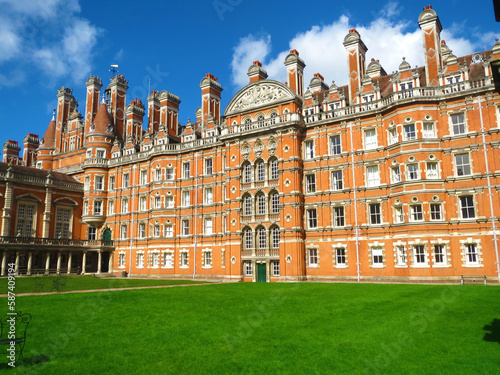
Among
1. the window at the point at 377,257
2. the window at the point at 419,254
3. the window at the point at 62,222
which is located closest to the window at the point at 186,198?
the window at the point at 62,222

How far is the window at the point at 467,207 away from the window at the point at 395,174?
5.50 m

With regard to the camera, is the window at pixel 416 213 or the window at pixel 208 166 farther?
the window at pixel 208 166

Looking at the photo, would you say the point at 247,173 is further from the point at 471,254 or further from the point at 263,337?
the point at 263,337

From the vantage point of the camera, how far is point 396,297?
Result: 22781mm

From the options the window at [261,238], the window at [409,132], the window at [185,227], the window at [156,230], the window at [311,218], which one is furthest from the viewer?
the window at [156,230]

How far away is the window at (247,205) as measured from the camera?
45.5m

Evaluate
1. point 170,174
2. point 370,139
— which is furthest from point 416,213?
point 170,174

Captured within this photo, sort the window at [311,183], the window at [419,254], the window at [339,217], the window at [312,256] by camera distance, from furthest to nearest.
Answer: the window at [311,183] → the window at [312,256] → the window at [339,217] → the window at [419,254]

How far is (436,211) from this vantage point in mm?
35844

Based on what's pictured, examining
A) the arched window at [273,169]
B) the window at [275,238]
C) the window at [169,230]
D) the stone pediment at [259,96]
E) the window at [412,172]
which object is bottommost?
the window at [275,238]

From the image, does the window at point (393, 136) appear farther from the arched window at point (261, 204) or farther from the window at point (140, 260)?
the window at point (140, 260)

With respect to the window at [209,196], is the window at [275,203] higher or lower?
lower

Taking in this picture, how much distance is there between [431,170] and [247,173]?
1898cm

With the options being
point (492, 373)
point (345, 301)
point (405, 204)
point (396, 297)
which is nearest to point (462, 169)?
point (405, 204)
